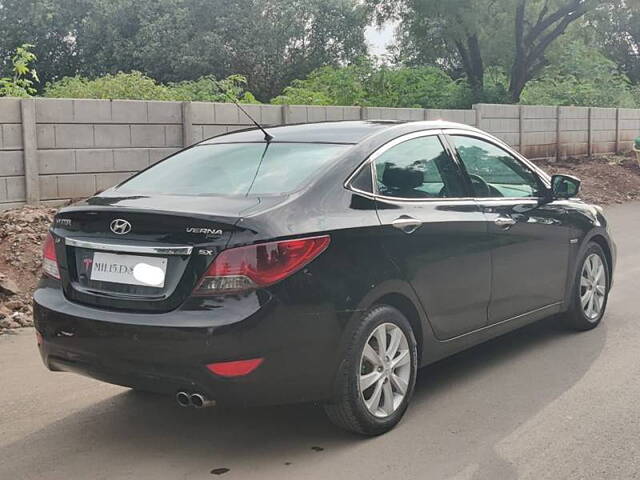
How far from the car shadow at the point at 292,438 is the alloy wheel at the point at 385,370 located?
6.6 inches

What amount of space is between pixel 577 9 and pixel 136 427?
26548 mm

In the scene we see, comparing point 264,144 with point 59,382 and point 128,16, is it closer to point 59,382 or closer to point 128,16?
point 59,382

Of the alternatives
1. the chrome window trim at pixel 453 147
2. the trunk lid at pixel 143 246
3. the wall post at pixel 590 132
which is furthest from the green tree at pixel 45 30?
the trunk lid at pixel 143 246

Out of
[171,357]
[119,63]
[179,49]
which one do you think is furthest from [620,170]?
[119,63]

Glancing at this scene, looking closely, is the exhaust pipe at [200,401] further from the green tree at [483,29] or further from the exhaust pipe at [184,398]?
the green tree at [483,29]

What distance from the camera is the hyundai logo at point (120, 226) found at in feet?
12.5

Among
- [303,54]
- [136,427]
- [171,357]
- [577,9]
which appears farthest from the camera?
[303,54]

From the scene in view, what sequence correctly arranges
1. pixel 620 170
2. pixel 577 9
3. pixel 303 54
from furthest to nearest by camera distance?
1. pixel 303 54
2. pixel 577 9
3. pixel 620 170

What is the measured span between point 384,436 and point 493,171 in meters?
2.09

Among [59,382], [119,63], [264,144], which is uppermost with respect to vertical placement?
[119,63]

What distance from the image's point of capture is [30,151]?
9281mm

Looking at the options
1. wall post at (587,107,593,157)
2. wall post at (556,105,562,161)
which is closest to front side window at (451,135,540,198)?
wall post at (556,105,562,161)

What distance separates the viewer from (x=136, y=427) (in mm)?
4348

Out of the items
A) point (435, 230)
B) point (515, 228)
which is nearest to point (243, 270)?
point (435, 230)
